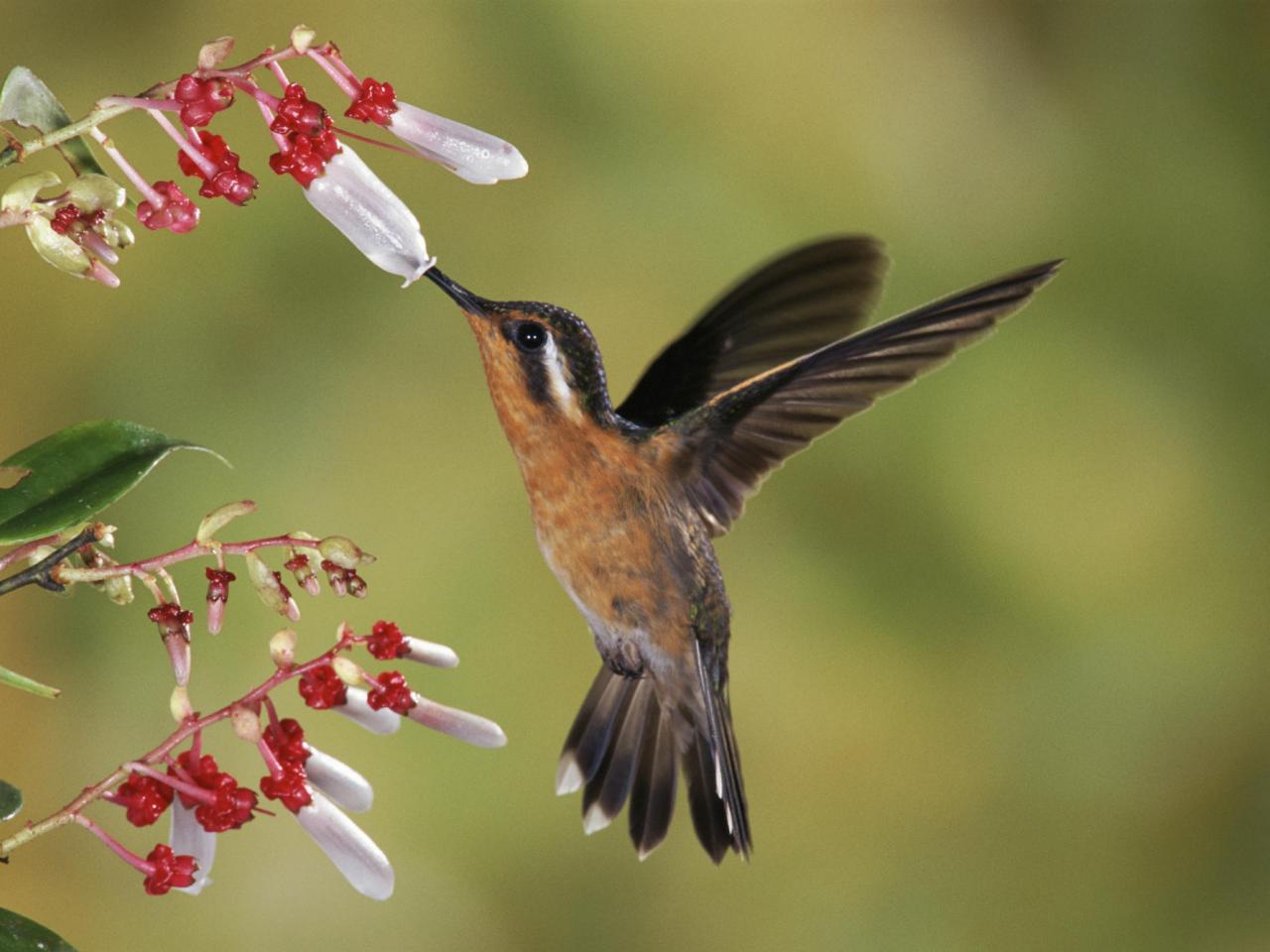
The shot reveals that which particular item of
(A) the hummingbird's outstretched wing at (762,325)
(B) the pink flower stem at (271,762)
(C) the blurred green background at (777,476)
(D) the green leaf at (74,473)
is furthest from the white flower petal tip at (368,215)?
(C) the blurred green background at (777,476)

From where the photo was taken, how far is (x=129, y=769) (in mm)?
598

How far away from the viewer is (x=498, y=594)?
72.7 inches

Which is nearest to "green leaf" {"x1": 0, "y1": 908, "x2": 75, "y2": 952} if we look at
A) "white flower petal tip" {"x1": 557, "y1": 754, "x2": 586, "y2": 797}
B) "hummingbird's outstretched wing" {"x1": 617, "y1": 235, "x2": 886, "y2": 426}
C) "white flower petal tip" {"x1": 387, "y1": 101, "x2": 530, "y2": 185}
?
"white flower petal tip" {"x1": 387, "y1": 101, "x2": 530, "y2": 185}

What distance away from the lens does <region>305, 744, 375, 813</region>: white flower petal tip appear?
0.70 m

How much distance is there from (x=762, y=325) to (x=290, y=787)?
1.88 feet

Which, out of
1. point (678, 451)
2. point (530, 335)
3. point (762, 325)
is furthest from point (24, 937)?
point (762, 325)

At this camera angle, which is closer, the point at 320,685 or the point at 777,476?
the point at 320,685

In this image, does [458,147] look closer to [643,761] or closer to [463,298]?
[463,298]

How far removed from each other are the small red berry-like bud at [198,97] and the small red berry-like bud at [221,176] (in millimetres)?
24

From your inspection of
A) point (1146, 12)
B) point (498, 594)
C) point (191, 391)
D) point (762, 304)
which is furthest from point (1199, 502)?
point (191, 391)

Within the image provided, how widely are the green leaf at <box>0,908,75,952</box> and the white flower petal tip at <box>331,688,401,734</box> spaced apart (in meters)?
0.16

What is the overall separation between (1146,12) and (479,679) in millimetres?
1321

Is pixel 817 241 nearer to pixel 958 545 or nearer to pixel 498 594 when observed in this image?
pixel 498 594

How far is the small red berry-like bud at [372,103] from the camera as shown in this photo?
25.9 inches
